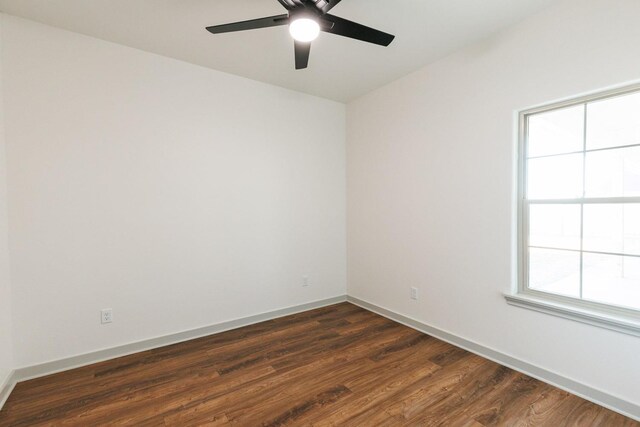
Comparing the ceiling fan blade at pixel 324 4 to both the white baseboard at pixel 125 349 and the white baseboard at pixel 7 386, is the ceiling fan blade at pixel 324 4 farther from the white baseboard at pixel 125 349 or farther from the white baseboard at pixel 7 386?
the white baseboard at pixel 7 386

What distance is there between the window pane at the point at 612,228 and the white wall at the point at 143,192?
2.62 metres

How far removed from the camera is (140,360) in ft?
8.32

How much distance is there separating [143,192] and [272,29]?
5.91 ft

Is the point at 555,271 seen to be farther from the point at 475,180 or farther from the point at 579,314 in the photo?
the point at 475,180

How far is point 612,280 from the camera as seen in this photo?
1981 mm

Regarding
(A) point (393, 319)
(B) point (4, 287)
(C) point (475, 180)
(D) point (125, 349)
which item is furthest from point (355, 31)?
(D) point (125, 349)

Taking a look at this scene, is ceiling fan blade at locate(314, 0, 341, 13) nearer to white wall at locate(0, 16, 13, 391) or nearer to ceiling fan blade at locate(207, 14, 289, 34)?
ceiling fan blade at locate(207, 14, 289, 34)

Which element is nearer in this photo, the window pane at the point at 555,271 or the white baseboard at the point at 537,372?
the white baseboard at the point at 537,372

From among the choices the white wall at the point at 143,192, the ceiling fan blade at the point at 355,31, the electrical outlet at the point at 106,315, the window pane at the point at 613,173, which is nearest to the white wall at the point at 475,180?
the window pane at the point at 613,173

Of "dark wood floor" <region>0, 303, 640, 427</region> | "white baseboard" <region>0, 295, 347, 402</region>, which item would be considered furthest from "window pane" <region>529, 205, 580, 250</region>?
"white baseboard" <region>0, 295, 347, 402</region>

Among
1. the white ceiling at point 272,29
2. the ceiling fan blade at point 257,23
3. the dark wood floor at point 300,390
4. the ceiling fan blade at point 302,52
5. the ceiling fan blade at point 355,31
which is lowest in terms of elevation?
the dark wood floor at point 300,390

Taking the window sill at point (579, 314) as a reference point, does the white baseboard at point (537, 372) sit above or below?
below

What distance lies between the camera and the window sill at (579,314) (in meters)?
1.83

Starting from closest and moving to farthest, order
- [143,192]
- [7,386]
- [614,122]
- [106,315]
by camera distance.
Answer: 1. [614,122]
2. [7,386]
3. [106,315]
4. [143,192]
